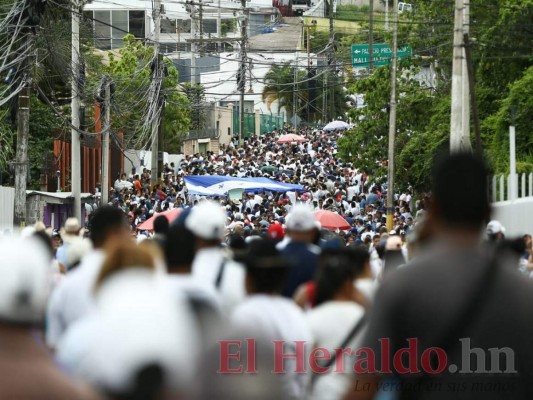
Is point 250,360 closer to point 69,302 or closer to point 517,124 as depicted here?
point 69,302

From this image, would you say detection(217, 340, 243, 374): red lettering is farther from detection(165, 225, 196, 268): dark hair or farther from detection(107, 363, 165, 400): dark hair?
detection(165, 225, 196, 268): dark hair

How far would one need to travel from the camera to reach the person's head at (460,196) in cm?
492

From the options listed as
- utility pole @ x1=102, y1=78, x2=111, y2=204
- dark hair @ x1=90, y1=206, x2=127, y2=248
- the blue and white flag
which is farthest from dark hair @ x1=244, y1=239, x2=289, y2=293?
the blue and white flag

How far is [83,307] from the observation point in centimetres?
785

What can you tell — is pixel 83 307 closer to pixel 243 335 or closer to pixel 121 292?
pixel 243 335

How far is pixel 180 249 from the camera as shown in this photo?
7742 mm

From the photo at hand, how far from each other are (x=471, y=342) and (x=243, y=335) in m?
1.33

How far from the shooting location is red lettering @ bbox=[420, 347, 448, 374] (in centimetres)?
484

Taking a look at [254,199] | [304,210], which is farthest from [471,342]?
[254,199]

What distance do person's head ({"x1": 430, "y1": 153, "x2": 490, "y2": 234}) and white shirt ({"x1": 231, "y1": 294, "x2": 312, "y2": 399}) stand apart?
1251 millimetres

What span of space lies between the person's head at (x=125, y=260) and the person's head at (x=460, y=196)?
1.75 metres

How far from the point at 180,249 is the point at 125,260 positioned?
1397 mm

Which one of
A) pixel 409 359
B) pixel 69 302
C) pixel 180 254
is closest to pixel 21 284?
pixel 409 359

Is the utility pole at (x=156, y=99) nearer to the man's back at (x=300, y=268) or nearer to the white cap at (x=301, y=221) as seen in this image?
the white cap at (x=301, y=221)
